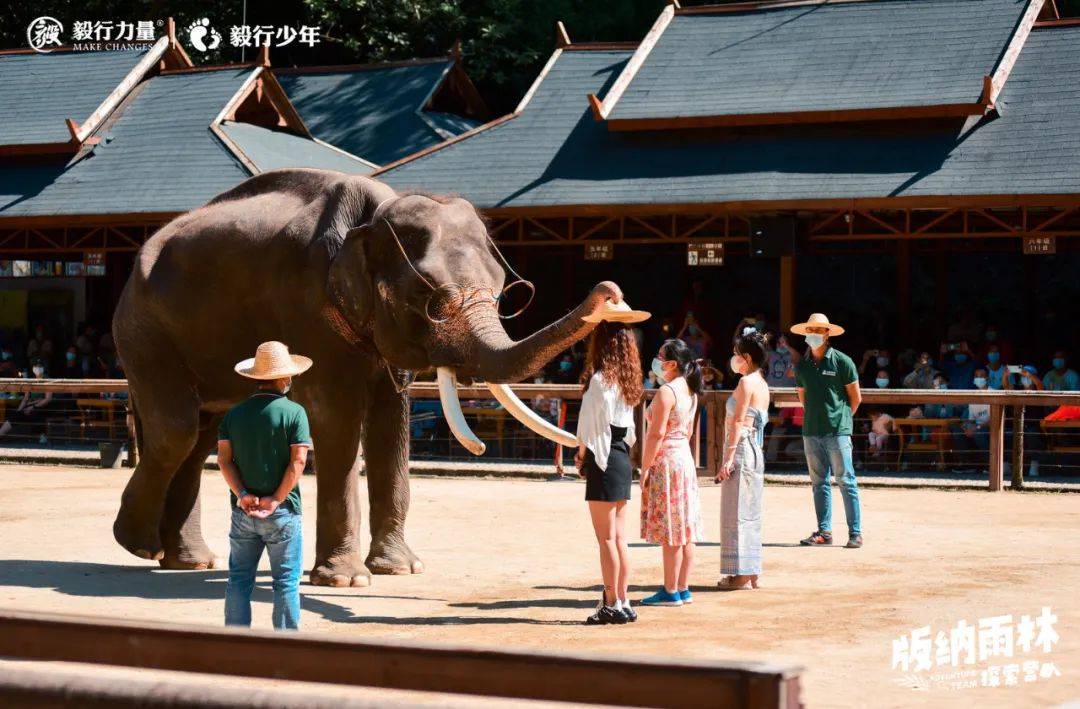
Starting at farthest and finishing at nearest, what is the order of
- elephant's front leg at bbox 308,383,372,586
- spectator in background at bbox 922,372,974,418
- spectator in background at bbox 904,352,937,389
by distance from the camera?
1. spectator in background at bbox 904,352,937,389
2. spectator in background at bbox 922,372,974,418
3. elephant's front leg at bbox 308,383,372,586

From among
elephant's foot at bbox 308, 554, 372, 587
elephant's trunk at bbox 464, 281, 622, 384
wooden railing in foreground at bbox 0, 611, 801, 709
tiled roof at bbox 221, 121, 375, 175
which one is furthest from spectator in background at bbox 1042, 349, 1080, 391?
wooden railing in foreground at bbox 0, 611, 801, 709

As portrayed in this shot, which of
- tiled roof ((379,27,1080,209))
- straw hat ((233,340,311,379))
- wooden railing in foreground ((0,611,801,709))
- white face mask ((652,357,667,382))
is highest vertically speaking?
tiled roof ((379,27,1080,209))

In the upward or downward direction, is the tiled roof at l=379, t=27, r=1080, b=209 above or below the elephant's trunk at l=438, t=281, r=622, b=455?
above

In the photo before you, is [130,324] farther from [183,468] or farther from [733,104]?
[733,104]

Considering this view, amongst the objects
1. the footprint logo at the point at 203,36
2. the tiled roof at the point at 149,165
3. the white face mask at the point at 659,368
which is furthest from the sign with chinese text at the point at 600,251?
the footprint logo at the point at 203,36

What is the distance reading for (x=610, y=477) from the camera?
8.57 m

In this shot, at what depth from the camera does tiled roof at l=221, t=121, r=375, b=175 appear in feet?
88.8

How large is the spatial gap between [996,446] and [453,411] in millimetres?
9366

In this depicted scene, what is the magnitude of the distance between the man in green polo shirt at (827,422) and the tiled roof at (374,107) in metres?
19.1

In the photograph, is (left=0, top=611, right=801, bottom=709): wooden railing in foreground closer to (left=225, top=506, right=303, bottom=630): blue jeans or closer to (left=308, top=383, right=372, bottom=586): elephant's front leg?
(left=225, top=506, right=303, bottom=630): blue jeans

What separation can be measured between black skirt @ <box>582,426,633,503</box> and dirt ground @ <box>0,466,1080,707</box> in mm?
718

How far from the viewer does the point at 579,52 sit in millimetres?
28062

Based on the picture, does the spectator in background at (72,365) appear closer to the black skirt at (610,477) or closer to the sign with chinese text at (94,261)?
the sign with chinese text at (94,261)

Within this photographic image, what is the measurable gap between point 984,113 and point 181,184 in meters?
12.7
